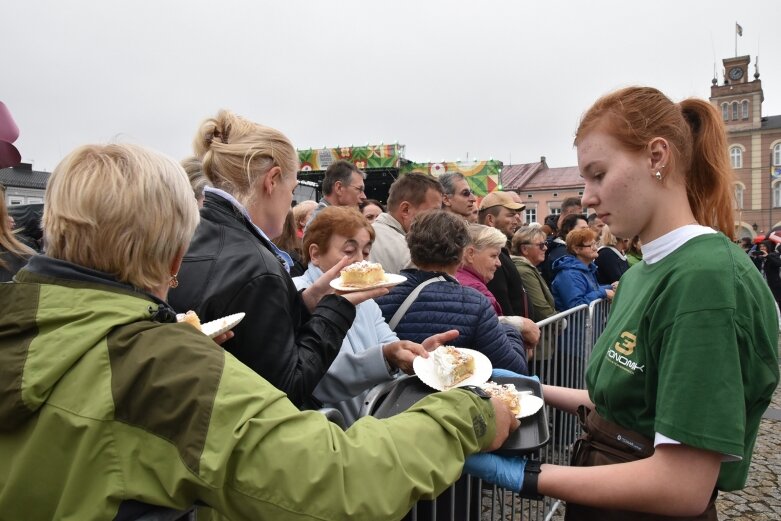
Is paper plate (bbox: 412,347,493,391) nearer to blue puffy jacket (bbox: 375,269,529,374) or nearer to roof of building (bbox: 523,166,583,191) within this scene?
blue puffy jacket (bbox: 375,269,529,374)

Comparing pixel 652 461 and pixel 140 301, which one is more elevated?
pixel 140 301

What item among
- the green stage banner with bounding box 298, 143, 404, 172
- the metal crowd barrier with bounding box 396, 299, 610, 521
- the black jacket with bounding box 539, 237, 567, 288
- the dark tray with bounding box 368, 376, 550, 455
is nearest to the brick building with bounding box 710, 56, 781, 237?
the green stage banner with bounding box 298, 143, 404, 172

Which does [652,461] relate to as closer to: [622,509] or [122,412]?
[622,509]

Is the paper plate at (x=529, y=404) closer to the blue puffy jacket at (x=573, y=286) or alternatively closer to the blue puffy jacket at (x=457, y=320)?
the blue puffy jacket at (x=457, y=320)

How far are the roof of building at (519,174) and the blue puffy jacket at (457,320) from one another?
44685 millimetres

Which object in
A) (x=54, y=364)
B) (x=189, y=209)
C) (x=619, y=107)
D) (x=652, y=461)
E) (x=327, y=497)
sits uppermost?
(x=619, y=107)

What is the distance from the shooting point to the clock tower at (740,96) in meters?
50.9

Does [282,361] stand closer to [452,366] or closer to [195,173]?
[452,366]

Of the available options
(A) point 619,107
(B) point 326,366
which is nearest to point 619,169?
(A) point 619,107

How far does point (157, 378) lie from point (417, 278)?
210 cm

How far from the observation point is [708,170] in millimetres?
1587

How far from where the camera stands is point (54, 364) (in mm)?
963

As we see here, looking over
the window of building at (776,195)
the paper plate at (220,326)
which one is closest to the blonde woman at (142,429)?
the paper plate at (220,326)

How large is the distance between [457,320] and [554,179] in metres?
46.3
